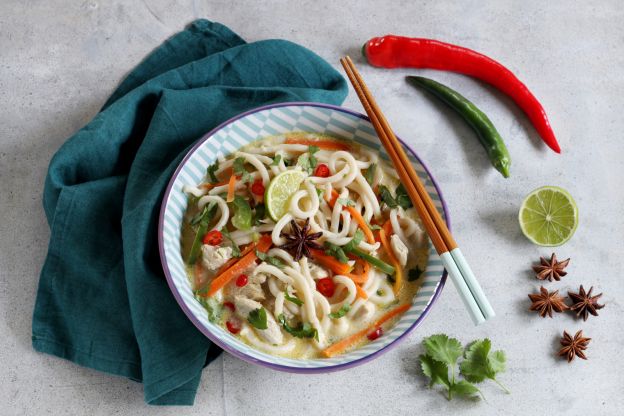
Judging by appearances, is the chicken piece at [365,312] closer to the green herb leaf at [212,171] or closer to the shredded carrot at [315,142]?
the shredded carrot at [315,142]

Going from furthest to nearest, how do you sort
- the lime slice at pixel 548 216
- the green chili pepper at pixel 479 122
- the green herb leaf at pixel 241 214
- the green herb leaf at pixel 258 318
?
1. the green chili pepper at pixel 479 122
2. the lime slice at pixel 548 216
3. the green herb leaf at pixel 241 214
4. the green herb leaf at pixel 258 318

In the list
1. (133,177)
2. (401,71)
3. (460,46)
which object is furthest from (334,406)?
(460,46)

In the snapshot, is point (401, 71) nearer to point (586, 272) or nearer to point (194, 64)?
point (194, 64)

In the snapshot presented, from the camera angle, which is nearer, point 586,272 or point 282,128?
point 282,128

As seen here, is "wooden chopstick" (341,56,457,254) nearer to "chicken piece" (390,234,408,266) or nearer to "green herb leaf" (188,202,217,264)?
"chicken piece" (390,234,408,266)

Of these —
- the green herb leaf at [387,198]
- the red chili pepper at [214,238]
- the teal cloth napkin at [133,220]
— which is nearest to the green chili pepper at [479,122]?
the teal cloth napkin at [133,220]

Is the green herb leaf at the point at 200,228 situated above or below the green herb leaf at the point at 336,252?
below

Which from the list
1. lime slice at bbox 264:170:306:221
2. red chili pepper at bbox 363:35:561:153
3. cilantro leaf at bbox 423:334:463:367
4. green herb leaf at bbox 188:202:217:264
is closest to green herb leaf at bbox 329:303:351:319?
lime slice at bbox 264:170:306:221

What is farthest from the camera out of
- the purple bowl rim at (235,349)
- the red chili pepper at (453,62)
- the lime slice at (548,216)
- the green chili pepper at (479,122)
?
the red chili pepper at (453,62)
